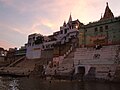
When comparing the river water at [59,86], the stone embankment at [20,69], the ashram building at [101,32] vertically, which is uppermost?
the ashram building at [101,32]

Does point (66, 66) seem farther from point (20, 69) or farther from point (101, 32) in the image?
point (20, 69)

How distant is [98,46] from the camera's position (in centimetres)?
4978

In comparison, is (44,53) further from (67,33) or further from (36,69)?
(36,69)

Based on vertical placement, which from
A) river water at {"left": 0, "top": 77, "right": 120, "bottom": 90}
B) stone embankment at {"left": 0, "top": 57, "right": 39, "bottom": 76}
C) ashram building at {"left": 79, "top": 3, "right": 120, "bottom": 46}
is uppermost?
ashram building at {"left": 79, "top": 3, "right": 120, "bottom": 46}

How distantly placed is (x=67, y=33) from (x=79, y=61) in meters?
25.5

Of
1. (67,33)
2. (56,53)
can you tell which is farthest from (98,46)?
(67,33)

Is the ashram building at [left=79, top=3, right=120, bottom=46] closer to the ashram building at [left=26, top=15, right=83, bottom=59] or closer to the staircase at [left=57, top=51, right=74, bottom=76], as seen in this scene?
the staircase at [left=57, top=51, right=74, bottom=76]

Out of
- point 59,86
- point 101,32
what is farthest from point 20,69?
point 59,86

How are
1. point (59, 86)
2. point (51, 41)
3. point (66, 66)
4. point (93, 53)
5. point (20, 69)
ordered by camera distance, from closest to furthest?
1. point (59, 86)
2. point (93, 53)
3. point (66, 66)
4. point (20, 69)
5. point (51, 41)

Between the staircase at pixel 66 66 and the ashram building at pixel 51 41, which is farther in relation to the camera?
the ashram building at pixel 51 41

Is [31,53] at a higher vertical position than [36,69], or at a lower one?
higher

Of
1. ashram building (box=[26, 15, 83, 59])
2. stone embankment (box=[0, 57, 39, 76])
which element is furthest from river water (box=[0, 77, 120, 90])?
ashram building (box=[26, 15, 83, 59])

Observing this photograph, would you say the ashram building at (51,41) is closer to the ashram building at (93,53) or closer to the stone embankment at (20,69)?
the ashram building at (93,53)

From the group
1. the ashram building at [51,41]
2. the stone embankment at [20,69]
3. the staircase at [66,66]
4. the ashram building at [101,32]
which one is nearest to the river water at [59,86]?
→ the staircase at [66,66]
